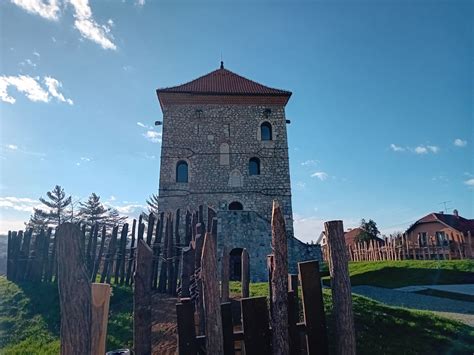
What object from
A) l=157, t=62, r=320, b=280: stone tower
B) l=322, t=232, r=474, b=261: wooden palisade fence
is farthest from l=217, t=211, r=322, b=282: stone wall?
l=322, t=232, r=474, b=261: wooden palisade fence

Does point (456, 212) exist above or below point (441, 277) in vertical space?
above

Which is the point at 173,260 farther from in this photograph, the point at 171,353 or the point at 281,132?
the point at 281,132

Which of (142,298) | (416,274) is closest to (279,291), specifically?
(142,298)

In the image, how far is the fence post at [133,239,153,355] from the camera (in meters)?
3.69

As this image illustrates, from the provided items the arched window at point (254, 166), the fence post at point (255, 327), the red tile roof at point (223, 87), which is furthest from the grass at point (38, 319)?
the red tile roof at point (223, 87)

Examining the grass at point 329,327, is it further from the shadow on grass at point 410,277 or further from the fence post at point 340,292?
the shadow on grass at point 410,277

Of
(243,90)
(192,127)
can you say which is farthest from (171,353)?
(243,90)

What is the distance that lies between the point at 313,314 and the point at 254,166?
18.1 meters

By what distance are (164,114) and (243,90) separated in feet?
17.8

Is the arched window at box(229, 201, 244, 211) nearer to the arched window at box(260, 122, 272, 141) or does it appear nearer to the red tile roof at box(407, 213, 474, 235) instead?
the arched window at box(260, 122, 272, 141)

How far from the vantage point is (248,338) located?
3537 mm

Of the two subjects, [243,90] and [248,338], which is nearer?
[248,338]

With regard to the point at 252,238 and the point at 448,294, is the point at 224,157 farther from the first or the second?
the point at 448,294

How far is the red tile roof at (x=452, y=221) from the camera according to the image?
34.2 meters
